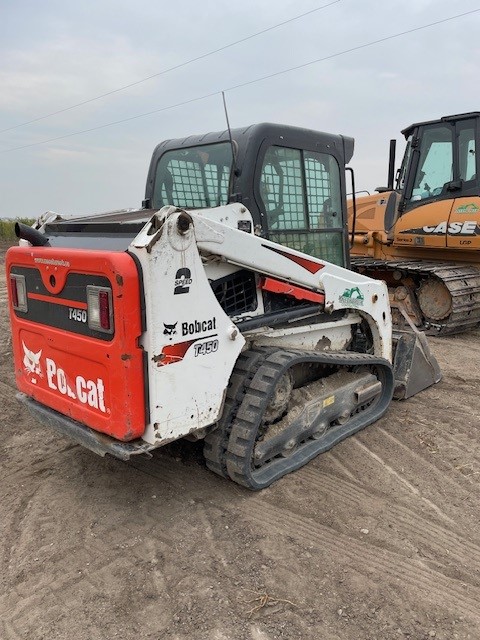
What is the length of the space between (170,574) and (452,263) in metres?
6.37

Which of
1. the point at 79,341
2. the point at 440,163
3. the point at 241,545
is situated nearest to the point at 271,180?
the point at 79,341

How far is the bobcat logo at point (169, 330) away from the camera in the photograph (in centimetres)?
275

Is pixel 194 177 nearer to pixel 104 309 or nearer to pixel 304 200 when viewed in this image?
pixel 304 200

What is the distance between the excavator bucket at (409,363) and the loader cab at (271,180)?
1027 mm

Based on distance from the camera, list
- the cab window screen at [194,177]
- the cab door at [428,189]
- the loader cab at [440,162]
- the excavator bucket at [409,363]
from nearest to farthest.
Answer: the cab window screen at [194,177], the excavator bucket at [409,363], the loader cab at [440,162], the cab door at [428,189]

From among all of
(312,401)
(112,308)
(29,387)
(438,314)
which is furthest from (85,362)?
(438,314)

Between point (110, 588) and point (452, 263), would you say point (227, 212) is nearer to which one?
point (110, 588)

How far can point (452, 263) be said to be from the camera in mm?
7707

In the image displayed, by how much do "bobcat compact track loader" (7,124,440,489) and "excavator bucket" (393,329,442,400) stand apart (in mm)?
308

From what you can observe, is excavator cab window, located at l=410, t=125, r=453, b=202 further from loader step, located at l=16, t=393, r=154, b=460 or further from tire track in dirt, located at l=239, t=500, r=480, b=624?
loader step, located at l=16, t=393, r=154, b=460

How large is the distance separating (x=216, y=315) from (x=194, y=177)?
4.88 feet

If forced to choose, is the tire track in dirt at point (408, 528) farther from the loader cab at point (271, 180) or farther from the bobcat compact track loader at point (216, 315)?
the loader cab at point (271, 180)

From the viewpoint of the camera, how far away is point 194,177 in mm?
4078

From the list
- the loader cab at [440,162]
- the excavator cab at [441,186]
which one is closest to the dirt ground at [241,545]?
the excavator cab at [441,186]
